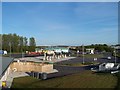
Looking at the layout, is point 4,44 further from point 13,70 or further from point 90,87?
point 90,87

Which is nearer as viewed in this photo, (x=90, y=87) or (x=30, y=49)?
(x=90, y=87)

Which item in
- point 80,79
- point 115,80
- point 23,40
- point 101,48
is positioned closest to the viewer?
point 115,80

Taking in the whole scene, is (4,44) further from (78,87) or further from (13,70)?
(78,87)

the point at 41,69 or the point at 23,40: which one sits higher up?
the point at 23,40

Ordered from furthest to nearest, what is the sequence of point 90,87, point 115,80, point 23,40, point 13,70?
point 23,40, point 13,70, point 115,80, point 90,87

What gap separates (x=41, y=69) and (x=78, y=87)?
14.2 metres

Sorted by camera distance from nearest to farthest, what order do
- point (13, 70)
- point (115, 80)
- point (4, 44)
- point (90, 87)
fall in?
point (90, 87) < point (115, 80) < point (13, 70) < point (4, 44)

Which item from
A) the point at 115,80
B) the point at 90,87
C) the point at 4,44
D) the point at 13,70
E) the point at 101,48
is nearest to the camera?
the point at 90,87

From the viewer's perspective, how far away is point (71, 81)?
16297 mm

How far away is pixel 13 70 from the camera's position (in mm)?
28016

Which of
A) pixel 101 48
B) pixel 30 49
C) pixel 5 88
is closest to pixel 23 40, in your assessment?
pixel 30 49

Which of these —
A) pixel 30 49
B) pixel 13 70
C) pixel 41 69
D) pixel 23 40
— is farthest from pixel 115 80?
pixel 23 40

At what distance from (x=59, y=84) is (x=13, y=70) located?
44.9 feet

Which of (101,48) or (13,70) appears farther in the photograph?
(101,48)
